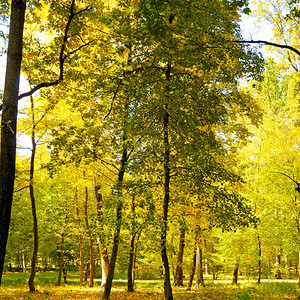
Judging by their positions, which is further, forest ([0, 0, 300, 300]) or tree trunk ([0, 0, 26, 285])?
forest ([0, 0, 300, 300])

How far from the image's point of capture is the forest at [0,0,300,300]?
4.89m

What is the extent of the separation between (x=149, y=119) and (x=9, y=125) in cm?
397

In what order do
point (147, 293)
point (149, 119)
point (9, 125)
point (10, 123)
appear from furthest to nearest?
point (147, 293)
point (149, 119)
point (10, 123)
point (9, 125)

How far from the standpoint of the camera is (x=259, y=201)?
16.4 metres

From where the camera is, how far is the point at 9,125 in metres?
4.27

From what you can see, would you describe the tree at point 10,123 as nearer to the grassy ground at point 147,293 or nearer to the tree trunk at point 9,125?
the tree trunk at point 9,125

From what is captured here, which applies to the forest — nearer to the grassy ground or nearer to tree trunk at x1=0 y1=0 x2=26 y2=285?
tree trunk at x1=0 y1=0 x2=26 y2=285

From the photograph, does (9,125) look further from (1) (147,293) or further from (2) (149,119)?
(1) (147,293)

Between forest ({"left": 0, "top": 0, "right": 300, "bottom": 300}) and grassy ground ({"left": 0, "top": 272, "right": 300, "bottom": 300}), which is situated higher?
forest ({"left": 0, "top": 0, "right": 300, "bottom": 300})

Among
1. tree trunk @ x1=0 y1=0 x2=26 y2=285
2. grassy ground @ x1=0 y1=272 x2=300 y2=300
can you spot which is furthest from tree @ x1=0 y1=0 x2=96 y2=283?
grassy ground @ x1=0 y1=272 x2=300 y2=300

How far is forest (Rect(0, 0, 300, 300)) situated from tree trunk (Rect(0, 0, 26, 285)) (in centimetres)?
2

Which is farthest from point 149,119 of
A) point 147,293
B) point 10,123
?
point 147,293

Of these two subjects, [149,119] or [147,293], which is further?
[147,293]

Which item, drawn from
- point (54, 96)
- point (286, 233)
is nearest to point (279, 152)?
point (286, 233)
